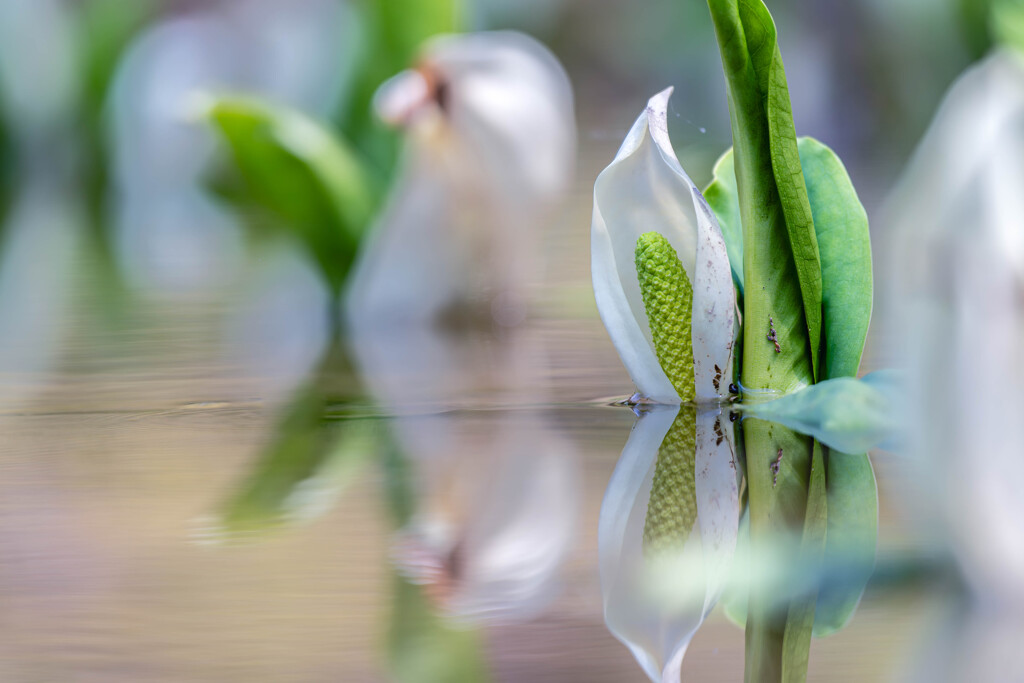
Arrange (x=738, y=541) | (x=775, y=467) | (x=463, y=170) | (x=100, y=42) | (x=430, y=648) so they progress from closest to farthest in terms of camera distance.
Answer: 1. (x=430, y=648)
2. (x=738, y=541)
3. (x=775, y=467)
4. (x=463, y=170)
5. (x=100, y=42)

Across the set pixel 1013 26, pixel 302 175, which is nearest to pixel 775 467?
pixel 302 175

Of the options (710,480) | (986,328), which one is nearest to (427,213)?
(710,480)

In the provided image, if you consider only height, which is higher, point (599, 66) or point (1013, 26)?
point (1013, 26)

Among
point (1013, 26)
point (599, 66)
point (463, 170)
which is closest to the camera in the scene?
point (463, 170)

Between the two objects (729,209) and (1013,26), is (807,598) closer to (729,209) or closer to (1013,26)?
(729,209)

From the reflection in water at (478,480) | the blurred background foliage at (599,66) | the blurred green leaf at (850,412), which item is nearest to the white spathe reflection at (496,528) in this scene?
the reflection in water at (478,480)

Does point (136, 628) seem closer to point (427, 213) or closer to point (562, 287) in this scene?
point (427, 213)

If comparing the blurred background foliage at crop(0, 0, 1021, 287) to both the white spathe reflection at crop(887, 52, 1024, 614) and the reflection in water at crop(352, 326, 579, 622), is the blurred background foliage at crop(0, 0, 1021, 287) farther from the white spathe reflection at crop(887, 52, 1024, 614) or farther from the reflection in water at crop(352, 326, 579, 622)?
the white spathe reflection at crop(887, 52, 1024, 614)
